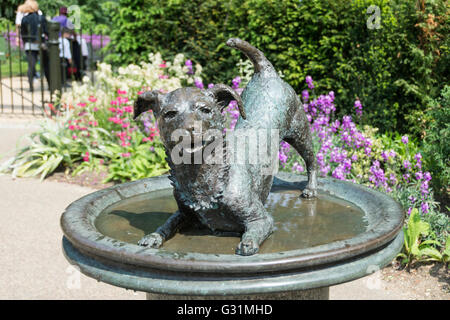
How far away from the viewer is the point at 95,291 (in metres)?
4.08

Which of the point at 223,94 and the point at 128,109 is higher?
the point at 223,94

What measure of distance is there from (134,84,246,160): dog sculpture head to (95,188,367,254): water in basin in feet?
1.50

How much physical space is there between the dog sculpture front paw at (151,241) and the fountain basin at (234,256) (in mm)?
52

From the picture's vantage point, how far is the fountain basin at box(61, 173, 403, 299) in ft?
5.94

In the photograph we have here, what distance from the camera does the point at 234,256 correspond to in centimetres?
188

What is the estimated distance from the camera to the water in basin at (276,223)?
2.18 m

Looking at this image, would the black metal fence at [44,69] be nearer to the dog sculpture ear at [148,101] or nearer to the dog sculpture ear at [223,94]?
the dog sculpture ear at [148,101]

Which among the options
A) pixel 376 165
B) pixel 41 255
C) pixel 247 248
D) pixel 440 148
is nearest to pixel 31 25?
pixel 41 255

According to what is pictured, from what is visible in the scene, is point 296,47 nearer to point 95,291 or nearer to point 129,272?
point 95,291

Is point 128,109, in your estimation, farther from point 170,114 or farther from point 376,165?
point 170,114

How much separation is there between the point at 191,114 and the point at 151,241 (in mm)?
582

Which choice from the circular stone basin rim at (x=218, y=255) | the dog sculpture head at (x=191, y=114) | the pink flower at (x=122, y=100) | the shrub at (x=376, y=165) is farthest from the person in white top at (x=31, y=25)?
the dog sculpture head at (x=191, y=114)

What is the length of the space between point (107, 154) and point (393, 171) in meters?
3.65

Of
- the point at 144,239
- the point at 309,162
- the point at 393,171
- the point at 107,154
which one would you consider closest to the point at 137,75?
the point at 107,154
